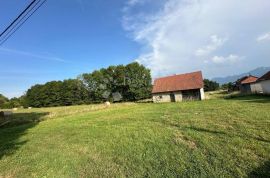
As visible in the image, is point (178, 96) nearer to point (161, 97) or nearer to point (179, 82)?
point (179, 82)

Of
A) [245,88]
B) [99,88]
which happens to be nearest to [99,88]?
[99,88]

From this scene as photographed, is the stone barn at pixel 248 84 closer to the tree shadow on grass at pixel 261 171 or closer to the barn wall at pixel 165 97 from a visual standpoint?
the barn wall at pixel 165 97

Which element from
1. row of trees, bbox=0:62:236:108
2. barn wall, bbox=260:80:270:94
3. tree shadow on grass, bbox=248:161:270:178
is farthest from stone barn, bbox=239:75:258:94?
tree shadow on grass, bbox=248:161:270:178

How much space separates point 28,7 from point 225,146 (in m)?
7.89

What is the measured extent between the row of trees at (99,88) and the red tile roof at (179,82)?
1546cm

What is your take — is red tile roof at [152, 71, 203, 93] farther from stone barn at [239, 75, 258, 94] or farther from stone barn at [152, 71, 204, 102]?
stone barn at [239, 75, 258, 94]

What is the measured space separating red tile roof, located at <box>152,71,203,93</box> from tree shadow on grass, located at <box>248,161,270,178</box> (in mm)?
30737

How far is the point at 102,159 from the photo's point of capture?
867cm

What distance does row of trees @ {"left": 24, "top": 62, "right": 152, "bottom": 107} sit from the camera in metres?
59.4

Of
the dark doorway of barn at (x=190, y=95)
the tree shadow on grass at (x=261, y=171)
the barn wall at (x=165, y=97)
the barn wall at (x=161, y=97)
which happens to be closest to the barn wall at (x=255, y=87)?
the dark doorway of barn at (x=190, y=95)

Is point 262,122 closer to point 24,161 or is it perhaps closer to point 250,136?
point 250,136

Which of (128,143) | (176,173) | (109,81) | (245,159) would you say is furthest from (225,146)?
(109,81)

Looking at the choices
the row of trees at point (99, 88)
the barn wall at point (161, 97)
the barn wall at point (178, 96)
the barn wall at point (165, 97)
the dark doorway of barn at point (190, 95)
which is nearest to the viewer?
the dark doorway of barn at point (190, 95)

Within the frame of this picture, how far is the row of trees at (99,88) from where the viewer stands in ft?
195
